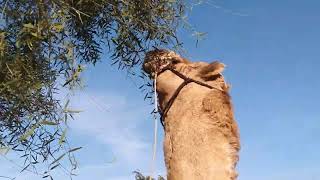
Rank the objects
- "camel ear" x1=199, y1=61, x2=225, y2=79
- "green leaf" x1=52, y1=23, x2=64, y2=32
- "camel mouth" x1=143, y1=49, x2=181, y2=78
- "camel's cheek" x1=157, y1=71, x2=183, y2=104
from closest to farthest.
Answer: "green leaf" x1=52, y1=23, x2=64, y2=32
"camel ear" x1=199, y1=61, x2=225, y2=79
"camel's cheek" x1=157, y1=71, x2=183, y2=104
"camel mouth" x1=143, y1=49, x2=181, y2=78

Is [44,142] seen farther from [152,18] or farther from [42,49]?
[152,18]

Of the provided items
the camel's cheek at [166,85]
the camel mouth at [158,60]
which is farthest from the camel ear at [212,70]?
the camel mouth at [158,60]

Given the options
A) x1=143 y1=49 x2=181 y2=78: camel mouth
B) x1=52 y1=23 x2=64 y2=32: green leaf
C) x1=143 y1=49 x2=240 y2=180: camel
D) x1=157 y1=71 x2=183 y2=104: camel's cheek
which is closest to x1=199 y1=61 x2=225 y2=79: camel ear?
x1=143 y1=49 x2=240 y2=180: camel

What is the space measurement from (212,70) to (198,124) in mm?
408

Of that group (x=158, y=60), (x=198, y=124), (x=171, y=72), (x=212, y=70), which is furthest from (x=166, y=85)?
(x=198, y=124)

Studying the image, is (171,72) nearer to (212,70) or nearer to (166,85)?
(166,85)

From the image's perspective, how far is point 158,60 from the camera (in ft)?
14.5

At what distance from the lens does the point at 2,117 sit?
161 inches

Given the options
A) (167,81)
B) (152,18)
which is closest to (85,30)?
(152,18)

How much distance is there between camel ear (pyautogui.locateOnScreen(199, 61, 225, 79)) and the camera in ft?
13.2

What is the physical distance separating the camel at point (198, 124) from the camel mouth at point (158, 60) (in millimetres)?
76

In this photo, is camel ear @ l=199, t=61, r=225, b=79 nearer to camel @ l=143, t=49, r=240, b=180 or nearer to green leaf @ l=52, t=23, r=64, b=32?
camel @ l=143, t=49, r=240, b=180

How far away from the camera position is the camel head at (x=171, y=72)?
4.04 metres

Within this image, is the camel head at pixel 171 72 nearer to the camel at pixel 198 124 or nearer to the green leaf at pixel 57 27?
the camel at pixel 198 124
